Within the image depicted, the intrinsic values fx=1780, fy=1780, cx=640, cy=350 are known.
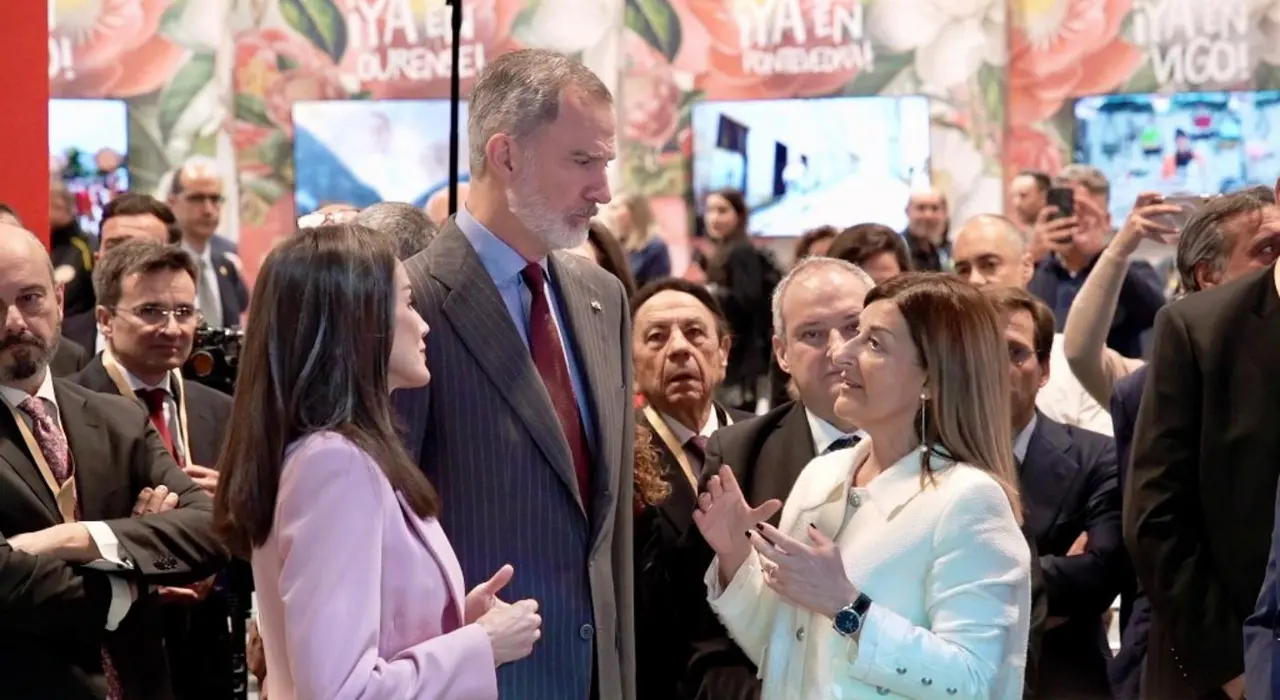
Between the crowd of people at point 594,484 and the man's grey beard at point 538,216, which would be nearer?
the crowd of people at point 594,484

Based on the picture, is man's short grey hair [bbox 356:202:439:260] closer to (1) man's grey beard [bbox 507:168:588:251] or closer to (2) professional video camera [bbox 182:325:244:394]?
(1) man's grey beard [bbox 507:168:588:251]

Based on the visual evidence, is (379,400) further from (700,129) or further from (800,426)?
(700,129)

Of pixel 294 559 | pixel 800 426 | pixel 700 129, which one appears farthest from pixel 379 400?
pixel 700 129

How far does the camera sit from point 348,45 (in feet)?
39.8

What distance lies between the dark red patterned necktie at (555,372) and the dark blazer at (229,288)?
5.70m

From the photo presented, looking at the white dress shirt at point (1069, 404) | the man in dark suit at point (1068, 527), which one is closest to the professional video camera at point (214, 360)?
the man in dark suit at point (1068, 527)

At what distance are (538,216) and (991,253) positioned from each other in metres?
3.63

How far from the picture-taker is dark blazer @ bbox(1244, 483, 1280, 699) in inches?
96.9

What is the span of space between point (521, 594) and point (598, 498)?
8.2 inches

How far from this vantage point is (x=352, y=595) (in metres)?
2.26

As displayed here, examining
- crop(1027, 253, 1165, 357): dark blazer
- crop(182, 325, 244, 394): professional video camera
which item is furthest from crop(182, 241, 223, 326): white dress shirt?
crop(1027, 253, 1165, 357): dark blazer

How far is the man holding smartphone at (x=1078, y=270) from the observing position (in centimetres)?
677

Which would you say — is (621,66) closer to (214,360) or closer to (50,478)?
(214,360)

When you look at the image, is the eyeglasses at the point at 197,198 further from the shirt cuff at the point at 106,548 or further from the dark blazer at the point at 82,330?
the shirt cuff at the point at 106,548
